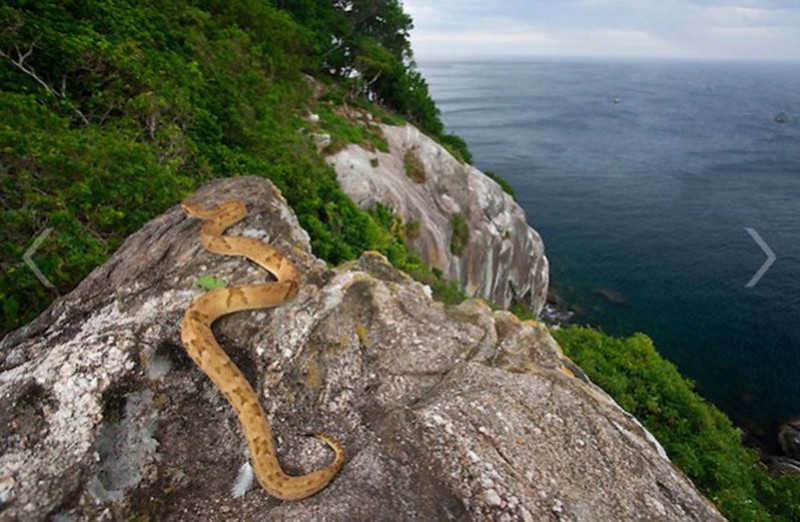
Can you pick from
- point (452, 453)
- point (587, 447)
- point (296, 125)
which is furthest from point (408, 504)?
point (296, 125)

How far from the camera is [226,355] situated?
20.3 ft

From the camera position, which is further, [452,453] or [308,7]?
[308,7]

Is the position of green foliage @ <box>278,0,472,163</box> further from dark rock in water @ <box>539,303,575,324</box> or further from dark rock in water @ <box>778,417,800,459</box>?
dark rock in water @ <box>778,417,800,459</box>

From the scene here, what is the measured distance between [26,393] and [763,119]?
491 ft

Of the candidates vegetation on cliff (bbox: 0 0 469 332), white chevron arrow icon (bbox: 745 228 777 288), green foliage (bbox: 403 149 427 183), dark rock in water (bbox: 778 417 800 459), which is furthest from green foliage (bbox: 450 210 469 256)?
white chevron arrow icon (bbox: 745 228 777 288)

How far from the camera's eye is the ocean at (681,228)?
127 ft

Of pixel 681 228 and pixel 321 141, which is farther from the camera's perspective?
pixel 681 228

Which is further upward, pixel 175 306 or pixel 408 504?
pixel 175 306

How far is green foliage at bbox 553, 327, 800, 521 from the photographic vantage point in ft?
55.9

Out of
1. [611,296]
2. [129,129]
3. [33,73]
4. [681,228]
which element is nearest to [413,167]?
[129,129]

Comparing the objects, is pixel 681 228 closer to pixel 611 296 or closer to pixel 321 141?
pixel 611 296

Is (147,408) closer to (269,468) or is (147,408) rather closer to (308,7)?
(269,468)

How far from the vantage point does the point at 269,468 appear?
5211 millimetres

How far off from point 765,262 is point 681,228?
9958 millimetres
